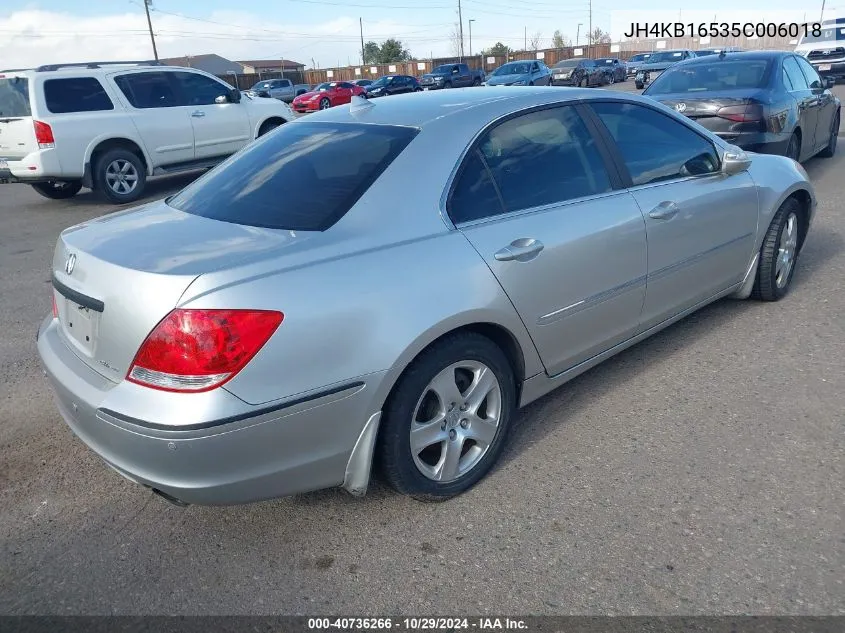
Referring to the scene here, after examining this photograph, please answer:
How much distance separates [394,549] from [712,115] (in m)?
7.00

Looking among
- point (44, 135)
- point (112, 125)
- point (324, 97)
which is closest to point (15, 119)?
point (44, 135)

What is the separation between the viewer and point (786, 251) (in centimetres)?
494

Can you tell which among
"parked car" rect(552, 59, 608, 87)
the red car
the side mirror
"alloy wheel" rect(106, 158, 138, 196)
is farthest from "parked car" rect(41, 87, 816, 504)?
"parked car" rect(552, 59, 608, 87)

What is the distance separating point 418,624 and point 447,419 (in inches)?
32.1

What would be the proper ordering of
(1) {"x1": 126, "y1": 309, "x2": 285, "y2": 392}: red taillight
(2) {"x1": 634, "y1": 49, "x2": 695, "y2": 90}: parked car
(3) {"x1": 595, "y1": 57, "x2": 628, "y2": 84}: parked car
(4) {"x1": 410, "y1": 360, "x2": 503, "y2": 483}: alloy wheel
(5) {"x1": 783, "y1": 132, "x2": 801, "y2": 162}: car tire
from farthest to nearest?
(3) {"x1": 595, "y1": 57, "x2": 628, "y2": 84}: parked car
(2) {"x1": 634, "y1": 49, "x2": 695, "y2": 90}: parked car
(5) {"x1": 783, "y1": 132, "x2": 801, "y2": 162}: car tire
(4) {"x1": 410, "y1": 360, "x2": 503, "y2": 483}: alloy wheel
(1) {"x1": 126, "y1": 309, "x2": 285, "y2": 392}: red taillight

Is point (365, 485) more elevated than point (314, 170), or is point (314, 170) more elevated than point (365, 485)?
point (314, 170)

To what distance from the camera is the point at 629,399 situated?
3744 mm

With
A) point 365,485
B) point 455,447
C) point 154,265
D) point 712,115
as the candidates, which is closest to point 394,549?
point 365,485

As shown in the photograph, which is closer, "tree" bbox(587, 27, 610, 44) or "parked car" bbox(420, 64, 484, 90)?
"parked car" bbox(420, 64, 484, 90)

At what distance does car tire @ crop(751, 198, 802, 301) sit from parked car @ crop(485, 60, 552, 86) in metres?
25.9

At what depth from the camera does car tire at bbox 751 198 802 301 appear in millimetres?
4695

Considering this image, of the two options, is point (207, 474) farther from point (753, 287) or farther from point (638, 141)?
point (753, 287)

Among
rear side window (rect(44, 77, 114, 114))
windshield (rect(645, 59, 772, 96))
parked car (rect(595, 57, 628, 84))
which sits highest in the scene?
parked car (rect(595, 57, 628, 84))

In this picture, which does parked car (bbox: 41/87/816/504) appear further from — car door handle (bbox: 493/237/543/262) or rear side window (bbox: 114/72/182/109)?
rear side window (bbox: 114/72/182/109)
